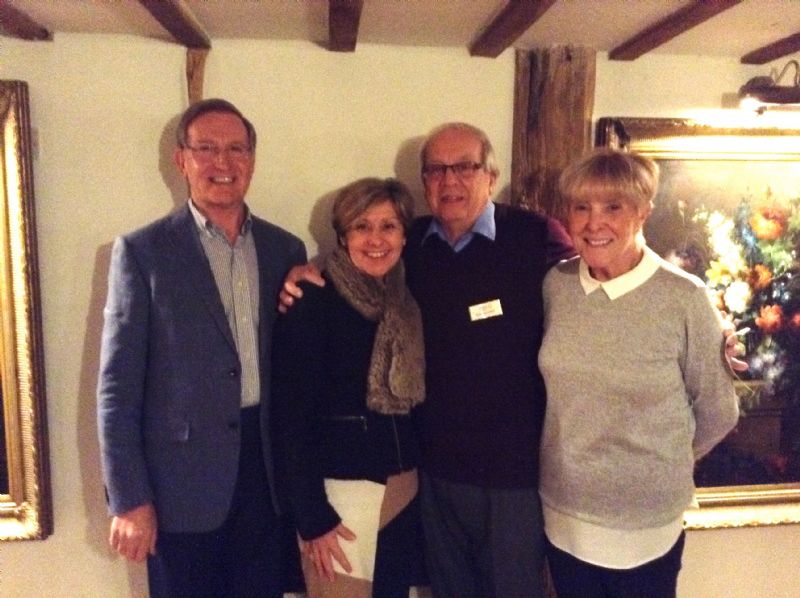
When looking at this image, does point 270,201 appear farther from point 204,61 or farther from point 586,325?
point 586,325

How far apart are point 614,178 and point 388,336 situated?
665mm

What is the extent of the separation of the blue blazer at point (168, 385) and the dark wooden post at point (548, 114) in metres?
1.05

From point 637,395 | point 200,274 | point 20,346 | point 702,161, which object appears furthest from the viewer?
point 702,161

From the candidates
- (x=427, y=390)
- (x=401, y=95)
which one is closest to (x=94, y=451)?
(x=427, y=390)

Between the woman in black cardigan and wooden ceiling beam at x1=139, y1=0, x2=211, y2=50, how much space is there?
61 centimetres

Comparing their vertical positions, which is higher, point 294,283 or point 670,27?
point 670,27

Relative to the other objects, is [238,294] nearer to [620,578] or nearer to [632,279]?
[632,279]

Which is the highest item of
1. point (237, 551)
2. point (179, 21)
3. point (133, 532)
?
point (179, 21)

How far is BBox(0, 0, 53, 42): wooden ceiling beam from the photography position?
1.58 meters

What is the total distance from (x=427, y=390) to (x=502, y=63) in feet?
3.57

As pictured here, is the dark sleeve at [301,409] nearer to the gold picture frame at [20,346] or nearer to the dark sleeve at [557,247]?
the dark sleeve at [557,247]

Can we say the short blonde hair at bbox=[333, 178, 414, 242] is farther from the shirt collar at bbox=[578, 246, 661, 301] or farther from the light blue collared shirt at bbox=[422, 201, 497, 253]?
the shirt collar at bbox=[578, 246, 661, 301]

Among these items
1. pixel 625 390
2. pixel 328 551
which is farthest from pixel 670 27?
pixel 328 551

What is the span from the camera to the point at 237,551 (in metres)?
1.64
